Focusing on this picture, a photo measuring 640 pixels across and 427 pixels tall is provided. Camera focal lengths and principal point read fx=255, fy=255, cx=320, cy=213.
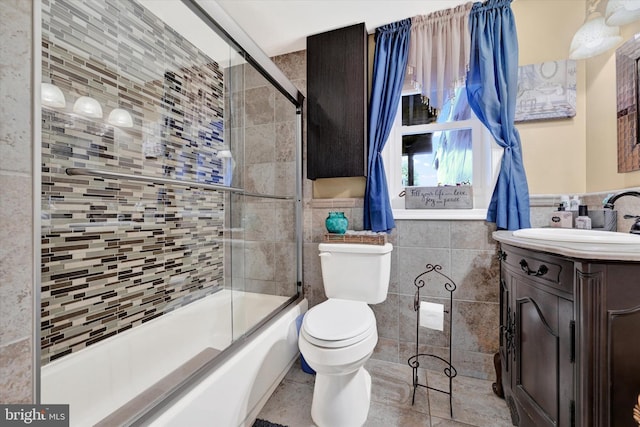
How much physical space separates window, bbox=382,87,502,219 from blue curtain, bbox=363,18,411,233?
0.45 feet

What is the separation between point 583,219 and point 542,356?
2.82ft

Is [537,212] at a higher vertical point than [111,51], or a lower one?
lower

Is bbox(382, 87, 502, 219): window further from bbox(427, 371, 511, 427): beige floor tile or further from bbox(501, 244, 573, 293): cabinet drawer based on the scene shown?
bbox(427, 371, 511, 427): beige floor tile

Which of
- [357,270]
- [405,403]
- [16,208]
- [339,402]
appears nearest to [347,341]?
[339,402]

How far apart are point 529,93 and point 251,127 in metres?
1.83

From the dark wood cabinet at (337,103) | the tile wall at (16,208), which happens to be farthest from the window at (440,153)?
the tile wall at (16,208)

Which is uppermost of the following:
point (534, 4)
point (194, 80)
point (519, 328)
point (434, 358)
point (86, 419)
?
point (534, 4)

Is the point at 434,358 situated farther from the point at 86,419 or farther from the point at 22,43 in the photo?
the point at 22,43

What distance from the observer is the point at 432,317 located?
56.7 inches

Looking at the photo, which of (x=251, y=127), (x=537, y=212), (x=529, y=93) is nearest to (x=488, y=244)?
(x=537, y=212)

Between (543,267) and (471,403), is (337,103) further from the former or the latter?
(471,403)

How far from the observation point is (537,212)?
5.25 feet

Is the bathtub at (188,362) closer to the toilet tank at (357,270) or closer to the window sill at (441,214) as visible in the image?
the toilet tank at (357,270)

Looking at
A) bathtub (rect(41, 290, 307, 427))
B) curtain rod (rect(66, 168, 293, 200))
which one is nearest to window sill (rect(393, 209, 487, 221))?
curtain rod (rect(66, 168, 293, 200))
